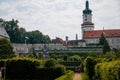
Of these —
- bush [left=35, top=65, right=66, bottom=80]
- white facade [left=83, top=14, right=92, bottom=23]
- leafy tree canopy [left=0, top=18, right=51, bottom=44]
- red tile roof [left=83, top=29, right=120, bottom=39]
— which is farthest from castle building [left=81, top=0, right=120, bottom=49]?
bush [left=35, top=65, right=66, bottom=80]

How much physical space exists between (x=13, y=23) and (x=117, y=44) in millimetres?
39029

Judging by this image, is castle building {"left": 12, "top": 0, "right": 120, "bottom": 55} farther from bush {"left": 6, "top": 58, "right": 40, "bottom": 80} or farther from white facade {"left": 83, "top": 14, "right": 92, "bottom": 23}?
bush {"left": 6, "top": 58, "right": 40, "bottom": 80}

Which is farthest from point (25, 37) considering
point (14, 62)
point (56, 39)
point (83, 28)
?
point (14, 62)

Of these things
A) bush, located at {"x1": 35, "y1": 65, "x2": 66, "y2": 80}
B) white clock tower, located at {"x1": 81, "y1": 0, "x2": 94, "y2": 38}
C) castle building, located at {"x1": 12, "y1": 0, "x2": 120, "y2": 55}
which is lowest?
bush, located at {"x1": 35, "y1": 65, "x2": 66, "y2": 80}

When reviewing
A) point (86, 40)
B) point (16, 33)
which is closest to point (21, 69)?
point (16, 33)

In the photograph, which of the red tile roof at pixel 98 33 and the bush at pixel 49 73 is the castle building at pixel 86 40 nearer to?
the red tile roof at pixel 98 33

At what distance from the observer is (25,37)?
108000 millimetres

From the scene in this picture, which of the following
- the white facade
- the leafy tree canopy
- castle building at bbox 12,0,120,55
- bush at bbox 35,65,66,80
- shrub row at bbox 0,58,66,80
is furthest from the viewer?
the white facade

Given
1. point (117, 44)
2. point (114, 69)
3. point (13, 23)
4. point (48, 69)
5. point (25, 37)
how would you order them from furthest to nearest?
point (117, 44), point (25, 37), point (13, 23), point (48, 69), point (114, 69)

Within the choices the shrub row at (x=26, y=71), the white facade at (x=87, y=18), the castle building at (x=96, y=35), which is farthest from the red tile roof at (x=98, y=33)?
the shrub row at (x=26, y=71)

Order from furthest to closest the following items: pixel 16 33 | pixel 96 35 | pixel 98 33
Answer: pixel 98 33
pixel 96 35
pixel 16 33

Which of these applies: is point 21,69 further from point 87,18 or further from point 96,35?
point 87,18

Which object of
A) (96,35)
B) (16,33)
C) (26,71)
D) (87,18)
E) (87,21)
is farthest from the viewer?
(87,18)

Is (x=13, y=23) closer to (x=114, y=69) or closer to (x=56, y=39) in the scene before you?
(x=56, y=39)
